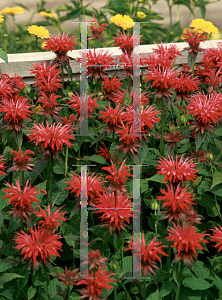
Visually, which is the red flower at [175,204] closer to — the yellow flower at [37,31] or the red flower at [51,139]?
the red flower at [51,139]

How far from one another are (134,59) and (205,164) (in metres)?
0.46

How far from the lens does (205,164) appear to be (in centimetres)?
133

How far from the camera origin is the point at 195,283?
1100 millimetres

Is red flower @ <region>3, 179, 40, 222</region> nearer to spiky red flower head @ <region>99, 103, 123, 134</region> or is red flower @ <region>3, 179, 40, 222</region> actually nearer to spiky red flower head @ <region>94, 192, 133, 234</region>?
spiky red flower head @ <region>94, 192, 133, 234</region>

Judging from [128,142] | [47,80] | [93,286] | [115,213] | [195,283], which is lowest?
[195,283]

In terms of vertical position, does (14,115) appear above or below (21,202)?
above

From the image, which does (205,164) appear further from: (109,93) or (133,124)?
(109,93)

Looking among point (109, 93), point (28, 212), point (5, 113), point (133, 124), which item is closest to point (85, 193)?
point (28, 212)

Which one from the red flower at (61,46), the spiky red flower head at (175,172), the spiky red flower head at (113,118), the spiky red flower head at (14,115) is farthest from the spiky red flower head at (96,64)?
the spiky red flower head at (175,172)

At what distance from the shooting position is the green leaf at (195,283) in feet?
3.57

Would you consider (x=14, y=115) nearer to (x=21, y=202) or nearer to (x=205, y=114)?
(x=21, y=202)

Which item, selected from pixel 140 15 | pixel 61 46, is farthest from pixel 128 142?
pixel 140 15

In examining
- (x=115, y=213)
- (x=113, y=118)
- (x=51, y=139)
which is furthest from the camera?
(x=113, y=118)

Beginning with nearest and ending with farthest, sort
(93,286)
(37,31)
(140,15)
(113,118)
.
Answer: (93,286)
(113,118)
(37,31)
(140,15)
